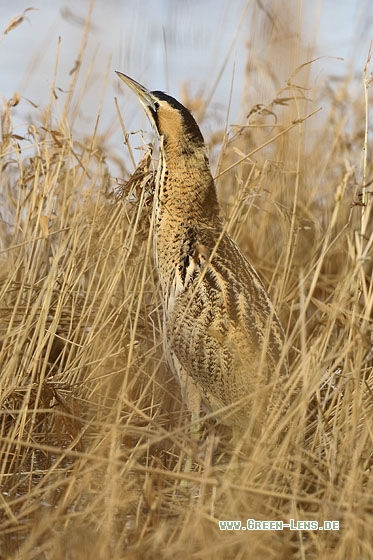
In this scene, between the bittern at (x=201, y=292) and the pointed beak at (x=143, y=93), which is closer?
the bittern at (x=201, y=292)

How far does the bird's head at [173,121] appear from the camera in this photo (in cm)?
350

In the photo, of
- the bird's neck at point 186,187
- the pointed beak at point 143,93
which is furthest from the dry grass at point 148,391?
the pointed beak at point 143,93

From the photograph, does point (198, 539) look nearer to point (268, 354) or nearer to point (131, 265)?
point (268, 354)

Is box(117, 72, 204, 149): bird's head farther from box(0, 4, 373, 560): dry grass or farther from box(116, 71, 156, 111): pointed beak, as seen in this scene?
box(0, 4, 373, 560): dry grass

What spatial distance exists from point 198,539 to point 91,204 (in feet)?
6.09

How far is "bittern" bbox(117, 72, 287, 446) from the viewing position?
10.5 ft

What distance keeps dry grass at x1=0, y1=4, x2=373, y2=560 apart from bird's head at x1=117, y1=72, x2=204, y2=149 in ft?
0.55

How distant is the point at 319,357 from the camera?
3.09 meters

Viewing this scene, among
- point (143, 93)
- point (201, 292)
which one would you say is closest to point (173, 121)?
point (143, 93)

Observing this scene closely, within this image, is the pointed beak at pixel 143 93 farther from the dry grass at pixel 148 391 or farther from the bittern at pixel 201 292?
the dry grass at pixel 148 391

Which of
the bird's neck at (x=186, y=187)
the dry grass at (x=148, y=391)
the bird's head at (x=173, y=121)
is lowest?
the dry grass at (x=148, y=391)

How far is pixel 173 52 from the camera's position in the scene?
15.6 feet

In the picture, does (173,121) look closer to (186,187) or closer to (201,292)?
(186,187)

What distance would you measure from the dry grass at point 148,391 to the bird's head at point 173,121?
0.55 ft
